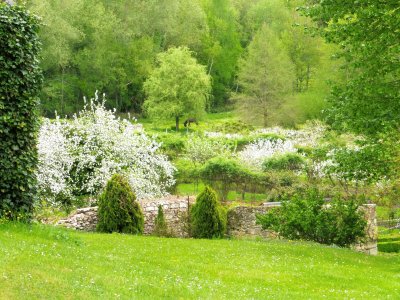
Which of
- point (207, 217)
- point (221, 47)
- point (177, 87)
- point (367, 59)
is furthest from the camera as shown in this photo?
point (221, 47)

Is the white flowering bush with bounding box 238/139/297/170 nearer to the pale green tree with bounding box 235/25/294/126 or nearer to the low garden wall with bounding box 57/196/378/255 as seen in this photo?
the low garden wall with bounding box 57/196/378/255

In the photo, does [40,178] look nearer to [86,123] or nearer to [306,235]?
[86,123]

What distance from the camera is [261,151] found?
38.3 metres

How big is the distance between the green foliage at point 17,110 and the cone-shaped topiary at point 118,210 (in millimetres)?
5829

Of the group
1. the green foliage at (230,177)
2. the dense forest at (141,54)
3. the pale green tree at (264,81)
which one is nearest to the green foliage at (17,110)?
the green foliage at (230,177)

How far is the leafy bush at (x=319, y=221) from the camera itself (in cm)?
1850

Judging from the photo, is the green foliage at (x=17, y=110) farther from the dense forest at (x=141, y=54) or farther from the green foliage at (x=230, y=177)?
the dense forest at (x=141, y=54)

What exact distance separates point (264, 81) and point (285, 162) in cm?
2697

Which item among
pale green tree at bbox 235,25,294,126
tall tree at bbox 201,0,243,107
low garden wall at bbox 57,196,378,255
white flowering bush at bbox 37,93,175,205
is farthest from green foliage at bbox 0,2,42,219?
tall tree at bbox 201,0,243,107

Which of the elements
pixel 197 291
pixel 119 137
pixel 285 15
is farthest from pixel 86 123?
pixel 285 15

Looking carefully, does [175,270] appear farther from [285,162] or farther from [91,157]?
[285,162]

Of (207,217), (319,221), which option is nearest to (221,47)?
(207,217)

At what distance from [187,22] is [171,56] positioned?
52.1 feet

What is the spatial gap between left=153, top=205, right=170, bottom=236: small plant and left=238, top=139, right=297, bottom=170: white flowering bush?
50.4ft
